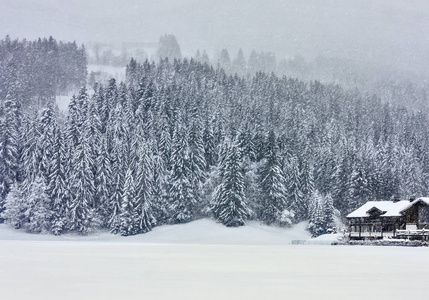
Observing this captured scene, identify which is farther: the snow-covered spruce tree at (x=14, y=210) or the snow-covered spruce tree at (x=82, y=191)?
the snow-covered spruce tree at (x=82, y=191)

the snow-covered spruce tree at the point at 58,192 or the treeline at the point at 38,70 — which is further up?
the treeline at the point at 38,70

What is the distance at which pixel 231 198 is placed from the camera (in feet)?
297

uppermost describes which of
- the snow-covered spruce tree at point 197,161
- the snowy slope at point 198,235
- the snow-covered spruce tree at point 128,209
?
the snow-covered spruce tree at point 197,161

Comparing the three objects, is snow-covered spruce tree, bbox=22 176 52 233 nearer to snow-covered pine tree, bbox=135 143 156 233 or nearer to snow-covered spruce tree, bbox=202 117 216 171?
snow-covered pine tree, bbox=135 143 156 233

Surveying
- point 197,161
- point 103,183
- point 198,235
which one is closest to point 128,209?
point 103,183

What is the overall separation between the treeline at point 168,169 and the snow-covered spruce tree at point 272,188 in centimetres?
19

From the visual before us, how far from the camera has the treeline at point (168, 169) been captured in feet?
292

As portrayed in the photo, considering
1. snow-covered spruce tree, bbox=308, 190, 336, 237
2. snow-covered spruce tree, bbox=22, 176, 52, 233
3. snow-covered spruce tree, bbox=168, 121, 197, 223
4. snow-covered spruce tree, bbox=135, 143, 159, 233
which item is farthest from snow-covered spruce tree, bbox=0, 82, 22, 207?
snow-covered spruce tree, bbox=308, 190, 336, 237

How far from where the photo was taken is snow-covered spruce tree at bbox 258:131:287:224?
95.4 metres

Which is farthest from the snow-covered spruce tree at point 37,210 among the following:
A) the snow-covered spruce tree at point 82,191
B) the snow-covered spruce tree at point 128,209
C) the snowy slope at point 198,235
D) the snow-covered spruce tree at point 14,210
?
the snow-covered spruce tree at point 128,209

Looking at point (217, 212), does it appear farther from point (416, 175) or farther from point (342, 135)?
point (342, 135)

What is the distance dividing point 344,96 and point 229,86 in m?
48.7

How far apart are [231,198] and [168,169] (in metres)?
15.2

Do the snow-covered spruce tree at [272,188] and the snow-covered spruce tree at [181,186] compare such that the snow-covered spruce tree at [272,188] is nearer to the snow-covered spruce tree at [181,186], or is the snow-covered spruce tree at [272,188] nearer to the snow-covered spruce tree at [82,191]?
the snow-covered spruce tree at [181,186]
